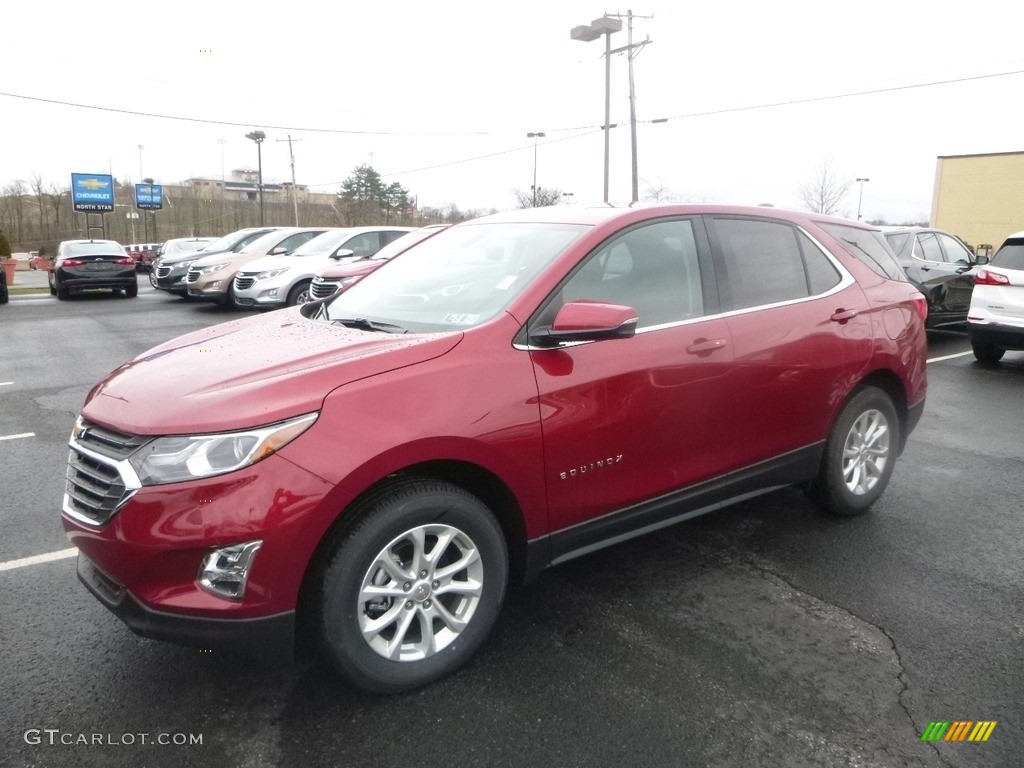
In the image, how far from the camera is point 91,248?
19.9 meters

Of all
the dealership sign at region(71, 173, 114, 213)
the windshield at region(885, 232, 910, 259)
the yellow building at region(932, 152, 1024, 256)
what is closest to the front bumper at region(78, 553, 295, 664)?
the windshield at region(885, 232, 910, 259)

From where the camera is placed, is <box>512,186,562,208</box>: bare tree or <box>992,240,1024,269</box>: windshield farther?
<box>512,186,562,208</box>: bare tree

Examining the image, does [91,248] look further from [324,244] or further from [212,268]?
[324,244]

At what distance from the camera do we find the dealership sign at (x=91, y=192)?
4591cm

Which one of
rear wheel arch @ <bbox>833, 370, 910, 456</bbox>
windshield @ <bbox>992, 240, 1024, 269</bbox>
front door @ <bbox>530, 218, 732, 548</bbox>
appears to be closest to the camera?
front door @ <bbox>530, 218, 732, 548</bbox>

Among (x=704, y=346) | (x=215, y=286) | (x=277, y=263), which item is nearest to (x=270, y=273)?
(x=277, y=263)

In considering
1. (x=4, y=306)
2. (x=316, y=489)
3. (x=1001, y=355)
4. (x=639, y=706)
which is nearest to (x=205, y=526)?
(x=316, y=489)

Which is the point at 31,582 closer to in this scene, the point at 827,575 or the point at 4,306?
the point at 827,575

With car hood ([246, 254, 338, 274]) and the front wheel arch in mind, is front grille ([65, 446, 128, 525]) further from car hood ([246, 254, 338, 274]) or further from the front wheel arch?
car hood ([246, 254, 338, 274])

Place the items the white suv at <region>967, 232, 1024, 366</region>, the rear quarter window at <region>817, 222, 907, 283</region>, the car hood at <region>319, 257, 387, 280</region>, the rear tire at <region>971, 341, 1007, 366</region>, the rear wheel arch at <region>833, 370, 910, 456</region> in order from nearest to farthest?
the rear wheel arch at <region>833, 370, 910, 456</region>, the rear quarter window at <region>817, 222, 907, 283</region>, the white suv at <region>967, 232, 1024, 366</region>, the rear tire at <region>971, 341, 1007, 366</region>, the car hood at <region>319, 257, 387, 280</region>

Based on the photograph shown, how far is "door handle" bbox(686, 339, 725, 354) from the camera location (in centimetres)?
343

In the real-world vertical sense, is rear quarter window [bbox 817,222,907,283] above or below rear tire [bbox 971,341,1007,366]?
above

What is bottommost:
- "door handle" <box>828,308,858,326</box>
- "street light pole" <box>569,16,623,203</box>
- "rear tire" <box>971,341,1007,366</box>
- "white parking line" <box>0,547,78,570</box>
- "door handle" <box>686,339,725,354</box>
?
"white parking line" <box>0,547,78,570</box>

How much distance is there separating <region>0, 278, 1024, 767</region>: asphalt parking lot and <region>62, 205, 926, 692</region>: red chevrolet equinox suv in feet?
0.91
